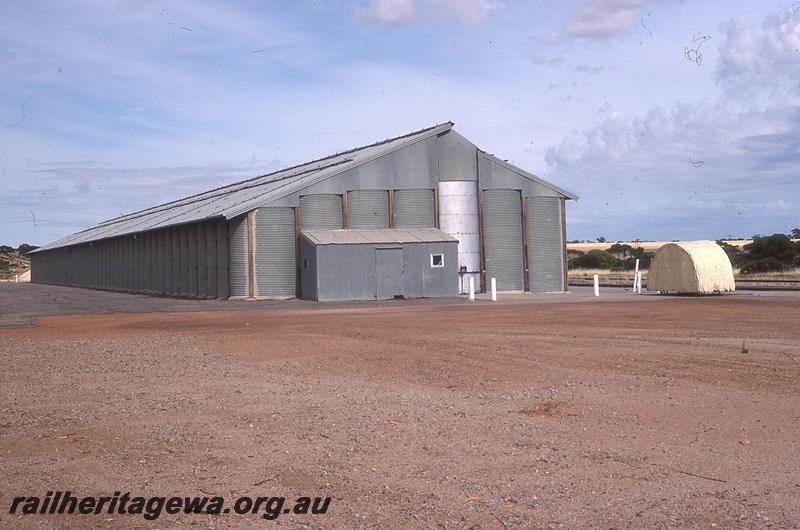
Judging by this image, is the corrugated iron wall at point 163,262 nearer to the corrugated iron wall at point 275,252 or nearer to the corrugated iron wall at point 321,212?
the corrugated iron wall at point 275,252

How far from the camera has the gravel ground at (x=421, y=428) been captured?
5.72m

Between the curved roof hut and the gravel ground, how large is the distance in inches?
649

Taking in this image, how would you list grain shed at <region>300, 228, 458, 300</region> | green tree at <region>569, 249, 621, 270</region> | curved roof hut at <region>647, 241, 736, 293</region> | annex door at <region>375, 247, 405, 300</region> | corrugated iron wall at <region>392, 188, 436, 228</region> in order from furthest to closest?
green tree at <region>569, 249, 621, 270</region> → corrugated iron wall at <region>392, 188, 436, 228</region> → annex door at <region>375, 247, 405, 300</region> → grain shed at <region>300, 228, 458, 300</region> → curved roof hut at <region>647, 241, 736, 293</region>

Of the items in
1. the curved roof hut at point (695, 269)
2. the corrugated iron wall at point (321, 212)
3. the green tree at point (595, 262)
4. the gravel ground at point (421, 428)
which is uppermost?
the corrugated iron wall at point (321, 212)

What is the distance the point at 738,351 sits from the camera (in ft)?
45.4

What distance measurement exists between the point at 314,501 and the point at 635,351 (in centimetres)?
941

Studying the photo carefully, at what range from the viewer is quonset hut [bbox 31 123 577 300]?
35.9m

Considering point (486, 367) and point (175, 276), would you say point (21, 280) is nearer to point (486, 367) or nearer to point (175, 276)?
point (175, 276)

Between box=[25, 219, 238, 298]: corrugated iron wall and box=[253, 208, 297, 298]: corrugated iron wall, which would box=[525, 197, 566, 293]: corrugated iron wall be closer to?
box=[253, 208, 297, 298]: corrugated iron wall

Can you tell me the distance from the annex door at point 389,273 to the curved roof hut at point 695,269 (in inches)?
437

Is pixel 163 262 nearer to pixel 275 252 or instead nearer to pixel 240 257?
pixel 240 257

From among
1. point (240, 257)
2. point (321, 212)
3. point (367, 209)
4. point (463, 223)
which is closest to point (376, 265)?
point (367, 209)

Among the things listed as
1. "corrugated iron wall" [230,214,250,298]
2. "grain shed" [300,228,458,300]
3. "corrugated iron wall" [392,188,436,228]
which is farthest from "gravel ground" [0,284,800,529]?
"corrugated iron wall" [392,188,436,228]

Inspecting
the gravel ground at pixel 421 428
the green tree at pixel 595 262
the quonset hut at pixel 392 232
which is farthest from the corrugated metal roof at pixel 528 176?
the green tree at pixel 595 262
